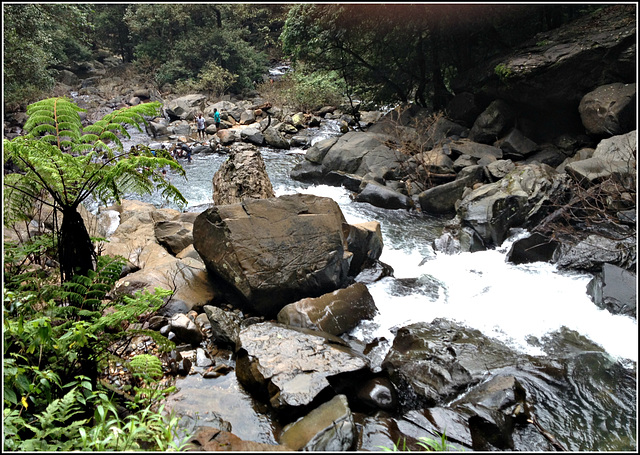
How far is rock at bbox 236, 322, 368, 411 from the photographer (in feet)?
13.2

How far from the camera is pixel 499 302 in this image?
6.34 meters

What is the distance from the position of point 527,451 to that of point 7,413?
4.16 m

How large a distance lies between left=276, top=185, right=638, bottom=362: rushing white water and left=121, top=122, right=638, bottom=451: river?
13 millimetres

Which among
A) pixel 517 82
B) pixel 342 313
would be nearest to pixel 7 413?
pixel 342 313

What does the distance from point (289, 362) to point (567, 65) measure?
11426 millimetres

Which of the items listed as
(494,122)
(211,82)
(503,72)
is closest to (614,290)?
(494,122)

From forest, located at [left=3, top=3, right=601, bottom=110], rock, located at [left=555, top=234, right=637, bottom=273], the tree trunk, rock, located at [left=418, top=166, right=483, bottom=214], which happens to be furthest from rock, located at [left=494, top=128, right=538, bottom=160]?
the tree trunk

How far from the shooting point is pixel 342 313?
5727mm

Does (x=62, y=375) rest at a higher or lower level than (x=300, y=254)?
higher

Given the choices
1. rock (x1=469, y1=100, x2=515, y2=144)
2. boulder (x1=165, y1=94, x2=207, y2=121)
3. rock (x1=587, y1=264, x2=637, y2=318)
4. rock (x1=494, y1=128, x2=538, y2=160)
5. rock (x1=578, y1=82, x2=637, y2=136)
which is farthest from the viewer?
boulder (x1=165, y1=94, x2=207, y2=121)

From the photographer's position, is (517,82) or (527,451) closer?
(527,451)

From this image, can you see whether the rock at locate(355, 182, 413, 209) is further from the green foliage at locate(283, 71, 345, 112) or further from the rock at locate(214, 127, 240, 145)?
the green foliage at locate(283, 71, 345, 112)

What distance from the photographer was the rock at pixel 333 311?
5.48 meters

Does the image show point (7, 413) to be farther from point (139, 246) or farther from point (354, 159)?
point (354, 159)
